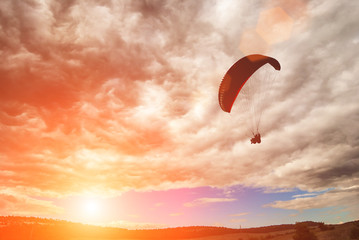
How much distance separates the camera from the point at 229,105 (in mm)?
26297

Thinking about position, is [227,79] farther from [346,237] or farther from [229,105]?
[346,237]

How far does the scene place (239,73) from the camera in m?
24.9

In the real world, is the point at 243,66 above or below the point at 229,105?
above

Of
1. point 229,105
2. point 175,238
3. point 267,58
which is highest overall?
point 267,58

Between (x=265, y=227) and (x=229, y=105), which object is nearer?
(x=229, y=105)

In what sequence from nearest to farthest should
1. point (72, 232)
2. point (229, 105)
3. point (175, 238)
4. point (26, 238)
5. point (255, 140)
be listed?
point (255, 140), point (229, 105), point (26, 238), point (72, 232), point (175, 238)

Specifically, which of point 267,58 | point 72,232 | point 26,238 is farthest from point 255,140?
point 72,232

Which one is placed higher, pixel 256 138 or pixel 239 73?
pixel 239 73

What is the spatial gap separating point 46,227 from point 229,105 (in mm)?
95636

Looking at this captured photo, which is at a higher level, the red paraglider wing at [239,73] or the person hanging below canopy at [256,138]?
the red paraglider wing at [239,73]

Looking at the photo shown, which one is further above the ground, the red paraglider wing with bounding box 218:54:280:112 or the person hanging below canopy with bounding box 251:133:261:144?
the red paraglider wing with bounding box 218:54:280:112

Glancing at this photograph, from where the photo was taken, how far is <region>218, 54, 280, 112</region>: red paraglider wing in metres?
24.3

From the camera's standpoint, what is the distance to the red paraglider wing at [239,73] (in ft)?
79.6

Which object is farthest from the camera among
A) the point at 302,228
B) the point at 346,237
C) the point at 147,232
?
the point at 147,232
